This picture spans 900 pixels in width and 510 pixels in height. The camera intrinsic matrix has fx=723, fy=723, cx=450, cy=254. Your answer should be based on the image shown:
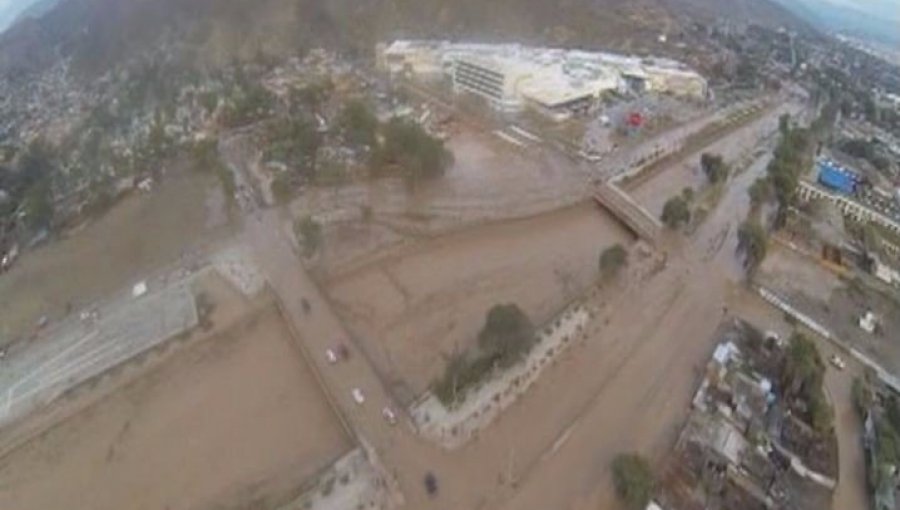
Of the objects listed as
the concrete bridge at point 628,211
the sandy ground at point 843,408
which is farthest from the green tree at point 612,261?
the sandy ground at point 843,408

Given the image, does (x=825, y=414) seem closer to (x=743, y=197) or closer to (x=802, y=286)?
(x=802, y=286)

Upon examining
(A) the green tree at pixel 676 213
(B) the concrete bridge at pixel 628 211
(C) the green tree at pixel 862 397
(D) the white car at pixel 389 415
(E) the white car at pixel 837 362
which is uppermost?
(D) the white car at pixel 389 415

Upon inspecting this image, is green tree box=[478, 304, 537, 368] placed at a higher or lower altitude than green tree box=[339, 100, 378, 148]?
higher

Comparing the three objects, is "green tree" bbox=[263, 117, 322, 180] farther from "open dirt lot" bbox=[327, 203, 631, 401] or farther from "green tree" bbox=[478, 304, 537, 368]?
"green tree" bbox=[478, 304, 537, 368]

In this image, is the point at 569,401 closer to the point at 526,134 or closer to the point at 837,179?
the point at 526,134

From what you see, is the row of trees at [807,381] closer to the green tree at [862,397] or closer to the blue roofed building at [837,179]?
the green tree at [862,397]

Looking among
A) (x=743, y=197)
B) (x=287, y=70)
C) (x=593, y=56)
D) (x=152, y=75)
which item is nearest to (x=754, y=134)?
(x=743, y=197)

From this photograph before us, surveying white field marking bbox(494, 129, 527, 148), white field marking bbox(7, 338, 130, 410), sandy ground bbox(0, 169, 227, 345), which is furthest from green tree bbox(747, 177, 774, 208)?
white field marking bbox(7, 338, 130, 410)
